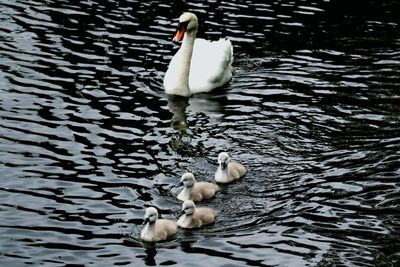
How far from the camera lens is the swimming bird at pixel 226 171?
16.3 meters

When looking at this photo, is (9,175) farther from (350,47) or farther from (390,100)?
(350,47)

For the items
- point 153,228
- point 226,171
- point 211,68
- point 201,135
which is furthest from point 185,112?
point 153,228

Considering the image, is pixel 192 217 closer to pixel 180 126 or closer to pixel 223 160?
pixel 223 160

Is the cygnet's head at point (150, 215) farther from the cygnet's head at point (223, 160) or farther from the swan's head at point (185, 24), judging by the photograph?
the swan's head at point (185, 24)

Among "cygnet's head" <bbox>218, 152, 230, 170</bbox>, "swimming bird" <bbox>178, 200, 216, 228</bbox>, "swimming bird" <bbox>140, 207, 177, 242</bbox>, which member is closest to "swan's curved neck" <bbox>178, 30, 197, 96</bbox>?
"cygnet's head" <bbox>218, 152, 230, 170</bbox>

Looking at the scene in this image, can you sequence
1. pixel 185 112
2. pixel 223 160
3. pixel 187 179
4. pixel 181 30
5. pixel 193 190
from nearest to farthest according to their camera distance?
pixel 187 179 → pixel 193 190 → pixel 223 160 → pixel 185 112 → pixel 181 30

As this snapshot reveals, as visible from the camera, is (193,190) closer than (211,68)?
Yes

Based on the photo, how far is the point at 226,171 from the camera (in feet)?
53.7

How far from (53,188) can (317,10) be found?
597 inches

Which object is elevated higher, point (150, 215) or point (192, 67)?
point (192, 67)

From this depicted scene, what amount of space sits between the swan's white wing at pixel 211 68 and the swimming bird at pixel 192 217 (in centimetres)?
773

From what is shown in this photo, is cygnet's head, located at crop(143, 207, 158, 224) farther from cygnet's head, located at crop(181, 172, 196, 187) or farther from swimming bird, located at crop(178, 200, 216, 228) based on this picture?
cygnet's head, located at crop(181, 172, 196, 187)

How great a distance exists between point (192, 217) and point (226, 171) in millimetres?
1953

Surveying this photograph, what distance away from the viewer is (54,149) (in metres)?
17.5
